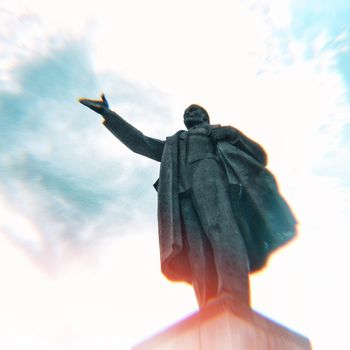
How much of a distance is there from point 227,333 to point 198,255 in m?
1.31

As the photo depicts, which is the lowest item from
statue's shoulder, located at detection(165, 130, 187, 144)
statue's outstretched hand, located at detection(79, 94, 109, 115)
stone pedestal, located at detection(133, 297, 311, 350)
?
stone pedestal, located at detection(133, 297, 311, 350)

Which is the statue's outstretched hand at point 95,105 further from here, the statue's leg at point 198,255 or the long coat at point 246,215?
the statue's leg at point 198,255

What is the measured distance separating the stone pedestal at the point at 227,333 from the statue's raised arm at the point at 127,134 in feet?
9.39

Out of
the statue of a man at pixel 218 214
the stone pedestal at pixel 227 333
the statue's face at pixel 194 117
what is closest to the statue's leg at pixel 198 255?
the statue of a man at pixel 218 214

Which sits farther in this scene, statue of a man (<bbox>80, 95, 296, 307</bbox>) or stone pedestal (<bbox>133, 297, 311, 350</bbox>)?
statue of a man (<bbox>80, 95, 296, 307</bbox>)

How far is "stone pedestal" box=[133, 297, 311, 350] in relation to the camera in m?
2.93

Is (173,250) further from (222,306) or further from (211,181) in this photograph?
(222,306)

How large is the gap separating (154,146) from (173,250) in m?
1.95

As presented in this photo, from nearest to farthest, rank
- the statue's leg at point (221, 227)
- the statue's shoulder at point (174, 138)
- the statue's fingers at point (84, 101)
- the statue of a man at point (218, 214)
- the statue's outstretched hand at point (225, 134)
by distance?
the statue's leg at point (221, 227) < the statue of a man at point (218, 214) < the statue's outstretched hand at point (225, 134) < the statue's shoulder at point (174, 138) < the statue's fingers at point (84, 101)

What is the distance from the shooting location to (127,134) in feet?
18.9

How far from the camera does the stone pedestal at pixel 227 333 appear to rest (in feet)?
9.60

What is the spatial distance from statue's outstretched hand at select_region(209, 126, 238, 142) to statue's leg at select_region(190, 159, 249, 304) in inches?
16.2

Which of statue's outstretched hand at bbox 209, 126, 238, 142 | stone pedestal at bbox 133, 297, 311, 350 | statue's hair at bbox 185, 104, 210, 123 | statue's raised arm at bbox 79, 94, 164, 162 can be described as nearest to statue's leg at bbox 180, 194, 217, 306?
stone pedestal at bbox 133, 297, 311, 350

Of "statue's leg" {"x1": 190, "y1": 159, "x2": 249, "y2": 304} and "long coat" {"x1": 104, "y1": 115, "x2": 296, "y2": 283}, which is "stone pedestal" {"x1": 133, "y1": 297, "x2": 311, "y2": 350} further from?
"long coat" {"x1": 104, "y1": 115, "x2": 296, "y2": 283}
